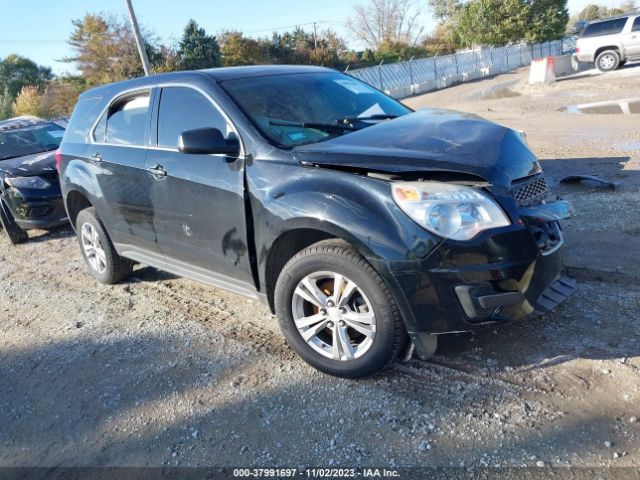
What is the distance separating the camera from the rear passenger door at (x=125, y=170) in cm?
412

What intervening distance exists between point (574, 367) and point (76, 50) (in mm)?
41545

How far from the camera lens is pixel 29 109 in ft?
105

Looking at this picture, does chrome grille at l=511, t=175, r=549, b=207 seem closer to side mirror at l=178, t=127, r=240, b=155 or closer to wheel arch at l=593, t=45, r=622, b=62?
side mirror at l=178, t=127, r=240, b=155

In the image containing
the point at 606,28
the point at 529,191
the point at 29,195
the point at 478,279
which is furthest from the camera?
the point at 606,28

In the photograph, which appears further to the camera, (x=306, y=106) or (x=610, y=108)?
(x=610, y=108)

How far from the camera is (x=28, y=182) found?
6.97 m

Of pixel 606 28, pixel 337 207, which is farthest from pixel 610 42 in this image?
pixel 337 207

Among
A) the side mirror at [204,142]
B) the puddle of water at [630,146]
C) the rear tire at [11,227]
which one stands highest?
the side mirror at [204,142]

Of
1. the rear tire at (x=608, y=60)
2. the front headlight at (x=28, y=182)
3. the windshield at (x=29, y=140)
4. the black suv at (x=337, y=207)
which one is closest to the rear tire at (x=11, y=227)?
the front headlight at (x=28, y=182)

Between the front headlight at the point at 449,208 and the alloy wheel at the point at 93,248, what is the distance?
344 centimetres

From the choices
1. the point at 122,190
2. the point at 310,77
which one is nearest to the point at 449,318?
the point at 310,77

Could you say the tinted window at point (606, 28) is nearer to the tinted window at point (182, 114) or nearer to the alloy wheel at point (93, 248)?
the tinted window at point (182, 114)

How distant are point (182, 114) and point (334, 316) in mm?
1950

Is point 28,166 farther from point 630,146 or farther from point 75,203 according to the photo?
point 630,146
